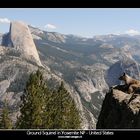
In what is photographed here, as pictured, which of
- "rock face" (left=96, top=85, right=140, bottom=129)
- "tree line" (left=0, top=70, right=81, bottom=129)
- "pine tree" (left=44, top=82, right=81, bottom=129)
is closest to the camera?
"rock face" (left=96, top=85, right=140, bottom=129)

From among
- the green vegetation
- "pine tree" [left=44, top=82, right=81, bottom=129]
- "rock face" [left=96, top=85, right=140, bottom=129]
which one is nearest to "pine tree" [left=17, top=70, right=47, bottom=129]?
the green vegetation

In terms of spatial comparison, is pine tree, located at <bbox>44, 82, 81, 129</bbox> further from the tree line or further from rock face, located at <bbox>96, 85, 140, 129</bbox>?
rock face, located at <bbox>96, 85, 140, 129</bbox>

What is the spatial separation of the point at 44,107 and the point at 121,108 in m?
28.9

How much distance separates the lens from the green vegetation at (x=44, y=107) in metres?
41.7

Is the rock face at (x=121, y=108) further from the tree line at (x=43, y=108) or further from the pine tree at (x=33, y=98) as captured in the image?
the pine tree at (x=33, y=98)

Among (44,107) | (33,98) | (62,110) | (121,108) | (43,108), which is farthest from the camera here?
(62,110)

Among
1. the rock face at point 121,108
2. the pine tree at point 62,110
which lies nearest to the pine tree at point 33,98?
the pine tree at point 62,110

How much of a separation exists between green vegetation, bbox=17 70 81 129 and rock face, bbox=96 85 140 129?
60.3ft

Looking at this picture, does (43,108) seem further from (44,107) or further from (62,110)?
(62,110)

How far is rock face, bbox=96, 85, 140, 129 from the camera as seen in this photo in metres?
14.8

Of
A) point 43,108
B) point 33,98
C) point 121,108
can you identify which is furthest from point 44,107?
point 121,108

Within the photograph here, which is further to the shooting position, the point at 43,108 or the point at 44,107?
the point at 44,107

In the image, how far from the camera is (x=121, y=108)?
17531 mm
